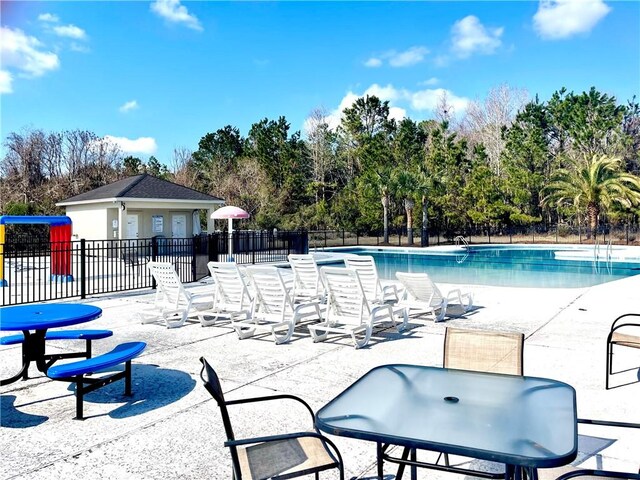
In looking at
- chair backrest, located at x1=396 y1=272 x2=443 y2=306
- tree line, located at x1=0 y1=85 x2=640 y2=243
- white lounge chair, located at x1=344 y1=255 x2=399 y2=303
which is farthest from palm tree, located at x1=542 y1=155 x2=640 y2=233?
chair backrest, located at x1=396 y1=272 x2=443 y2=306

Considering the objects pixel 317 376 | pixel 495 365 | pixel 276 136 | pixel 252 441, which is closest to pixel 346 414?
pixel 252 441

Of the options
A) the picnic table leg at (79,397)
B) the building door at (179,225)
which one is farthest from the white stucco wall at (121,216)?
the picnic table leg at (79,397)

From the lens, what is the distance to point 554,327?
8.04m

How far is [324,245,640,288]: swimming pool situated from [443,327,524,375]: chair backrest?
13.2 metres

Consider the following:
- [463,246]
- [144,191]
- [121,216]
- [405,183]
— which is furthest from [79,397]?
[405,183]

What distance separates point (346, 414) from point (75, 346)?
576cm

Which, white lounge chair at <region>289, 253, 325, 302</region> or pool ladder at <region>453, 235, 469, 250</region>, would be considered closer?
white lounge chair at <region>289, 253, 325, 302</region>

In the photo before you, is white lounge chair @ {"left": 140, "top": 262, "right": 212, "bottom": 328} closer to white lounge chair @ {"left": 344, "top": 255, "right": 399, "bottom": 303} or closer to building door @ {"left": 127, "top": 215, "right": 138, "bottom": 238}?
white lounge chair @ {"left": 344, "top": 255, "right": 399, "bottom": 303}

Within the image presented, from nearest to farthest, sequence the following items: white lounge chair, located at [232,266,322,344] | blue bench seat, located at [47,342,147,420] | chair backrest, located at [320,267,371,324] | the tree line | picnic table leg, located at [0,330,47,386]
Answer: blue bench seat, located at [47,342,147,420]
picnic table leg, located at [0,330,47,386]
chair backrest, located at [320,267,371,324]
white lounge chair, located at [232,266,322,344]
the tree line

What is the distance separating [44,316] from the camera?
16.8ft

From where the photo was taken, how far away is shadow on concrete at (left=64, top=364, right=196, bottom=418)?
467 centimetres

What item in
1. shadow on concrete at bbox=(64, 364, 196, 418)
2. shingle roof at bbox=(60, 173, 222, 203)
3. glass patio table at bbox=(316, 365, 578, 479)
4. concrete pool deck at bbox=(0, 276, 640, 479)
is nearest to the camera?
glass patio table at bbox=(316, 365, 578, 479)

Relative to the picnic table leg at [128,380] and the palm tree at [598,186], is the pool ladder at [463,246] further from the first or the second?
the picnic table leg at [128,380]

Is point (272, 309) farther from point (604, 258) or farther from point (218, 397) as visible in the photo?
point (604, 258)
